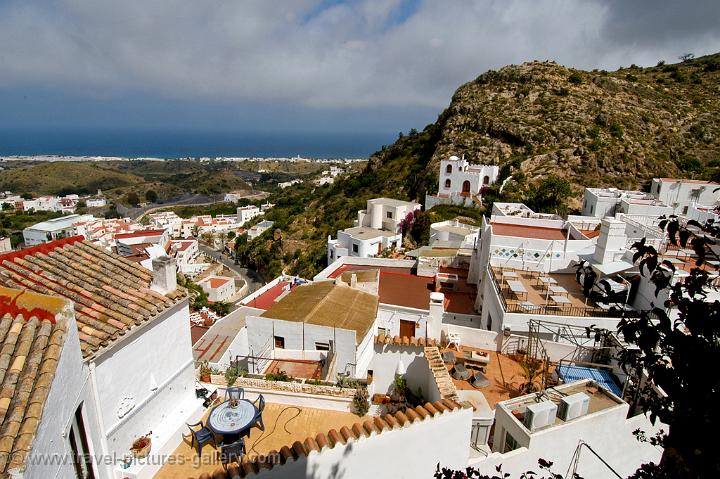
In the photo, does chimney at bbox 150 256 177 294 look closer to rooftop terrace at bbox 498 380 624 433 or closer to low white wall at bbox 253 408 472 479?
low white wall at bbox 253 408 472 479

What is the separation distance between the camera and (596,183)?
47.2 m

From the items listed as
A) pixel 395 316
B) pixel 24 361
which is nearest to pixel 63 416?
pixel 24 361

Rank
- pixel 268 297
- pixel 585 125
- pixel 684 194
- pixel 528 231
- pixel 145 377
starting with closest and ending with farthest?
pixel 145 377 < pixel 528 231 < pixel 268 297 < pixel 684 194 < pixel 585 125

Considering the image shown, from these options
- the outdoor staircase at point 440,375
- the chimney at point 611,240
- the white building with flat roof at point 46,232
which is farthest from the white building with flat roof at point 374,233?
the white building with flat roof at point 46,232

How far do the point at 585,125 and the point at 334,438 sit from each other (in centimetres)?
5898

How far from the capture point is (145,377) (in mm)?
7129

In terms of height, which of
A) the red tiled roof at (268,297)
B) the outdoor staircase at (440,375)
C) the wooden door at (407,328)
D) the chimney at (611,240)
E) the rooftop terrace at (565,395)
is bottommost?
the red tiled roof at (268,297)

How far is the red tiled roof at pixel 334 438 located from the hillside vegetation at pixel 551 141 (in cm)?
3406

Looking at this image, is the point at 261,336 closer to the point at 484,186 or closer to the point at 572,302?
the point at 572,302

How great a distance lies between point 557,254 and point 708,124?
5540 cm

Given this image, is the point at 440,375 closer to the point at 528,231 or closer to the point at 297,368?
the point at 297,368

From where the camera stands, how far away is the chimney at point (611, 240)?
47.4 ft

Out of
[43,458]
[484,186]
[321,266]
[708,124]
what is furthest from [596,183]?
[43,458]

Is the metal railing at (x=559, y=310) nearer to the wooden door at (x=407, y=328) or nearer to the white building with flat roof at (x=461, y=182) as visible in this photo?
the wooden door at (x=407, y=328)
